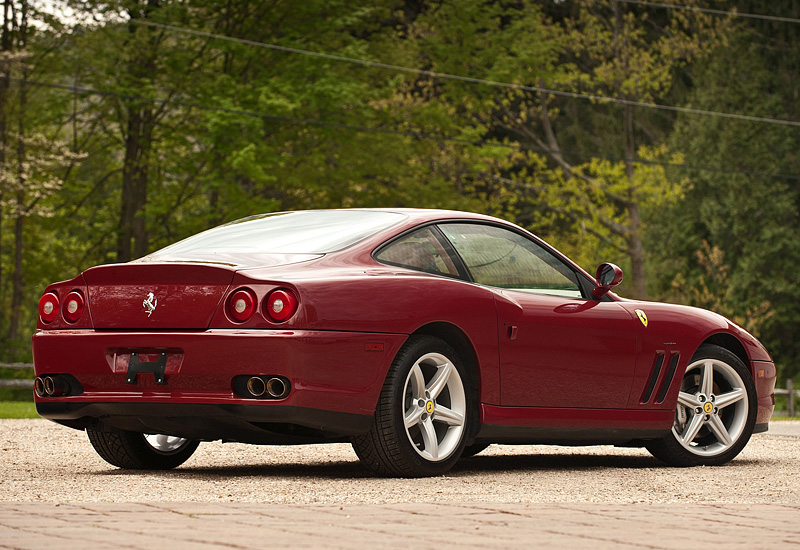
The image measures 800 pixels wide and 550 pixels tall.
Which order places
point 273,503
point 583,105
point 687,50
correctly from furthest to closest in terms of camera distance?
1. point 583,105
2. point 687,50
3. point 273,503

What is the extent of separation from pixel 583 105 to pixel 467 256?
41268 millimetres

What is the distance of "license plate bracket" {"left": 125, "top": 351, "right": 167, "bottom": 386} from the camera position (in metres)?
5.78

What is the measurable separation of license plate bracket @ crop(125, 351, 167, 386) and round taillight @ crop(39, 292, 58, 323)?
0.65 metres

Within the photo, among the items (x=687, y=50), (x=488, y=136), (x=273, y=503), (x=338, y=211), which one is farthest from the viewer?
(x=488, y=136)

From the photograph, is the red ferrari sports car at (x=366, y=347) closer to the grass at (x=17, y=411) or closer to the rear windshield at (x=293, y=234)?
the rear windshield at (x=293, y=234)

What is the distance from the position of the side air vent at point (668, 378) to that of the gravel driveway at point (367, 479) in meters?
0.43

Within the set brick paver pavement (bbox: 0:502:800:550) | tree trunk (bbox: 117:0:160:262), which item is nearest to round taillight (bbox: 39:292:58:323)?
brick paver pavement (bbox: 0:502:800:550)

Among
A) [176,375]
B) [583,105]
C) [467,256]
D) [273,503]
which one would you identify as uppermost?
[583,105]

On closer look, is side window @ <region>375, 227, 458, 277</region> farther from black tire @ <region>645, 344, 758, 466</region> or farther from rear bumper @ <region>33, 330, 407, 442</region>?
black tire @ <region>645, 344, 758, 466</region>

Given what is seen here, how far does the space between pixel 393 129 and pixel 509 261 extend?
2674 centimetres

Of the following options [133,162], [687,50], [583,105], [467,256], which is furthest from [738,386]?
[583,105]

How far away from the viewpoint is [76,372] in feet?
19.9

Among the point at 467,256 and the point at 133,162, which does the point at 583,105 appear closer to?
the point at 133,162

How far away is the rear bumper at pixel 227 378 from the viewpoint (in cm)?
562
